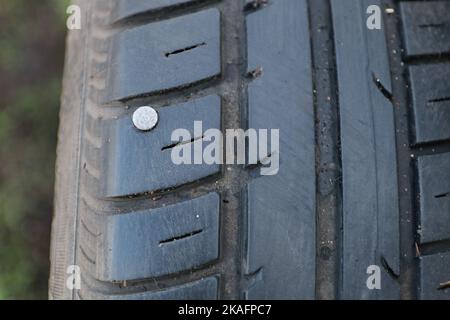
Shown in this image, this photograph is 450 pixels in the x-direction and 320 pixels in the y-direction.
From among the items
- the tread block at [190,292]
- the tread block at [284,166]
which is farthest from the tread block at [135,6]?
the tread block at [190,292]

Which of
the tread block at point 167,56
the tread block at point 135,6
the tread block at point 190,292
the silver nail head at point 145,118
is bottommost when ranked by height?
the tread block at point 190,292

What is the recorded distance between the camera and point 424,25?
93 cm

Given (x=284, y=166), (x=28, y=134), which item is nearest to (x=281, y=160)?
(x=284, y=166)

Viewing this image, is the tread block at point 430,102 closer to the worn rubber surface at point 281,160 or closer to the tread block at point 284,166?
the worn rubber surface at point 281,160

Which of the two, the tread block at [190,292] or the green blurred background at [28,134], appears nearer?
the tread block at [190,292]

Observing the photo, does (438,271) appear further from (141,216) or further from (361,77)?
(141,216)

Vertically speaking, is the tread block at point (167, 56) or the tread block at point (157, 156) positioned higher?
the tread block at point (167, 56)

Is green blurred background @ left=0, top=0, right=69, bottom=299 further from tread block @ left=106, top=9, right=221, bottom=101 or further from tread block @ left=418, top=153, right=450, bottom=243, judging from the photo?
tread block @ left=418, top=153, right=450, bottom=243

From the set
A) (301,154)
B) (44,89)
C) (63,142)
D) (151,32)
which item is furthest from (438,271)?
(44,89)

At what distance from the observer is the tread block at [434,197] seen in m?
0.88

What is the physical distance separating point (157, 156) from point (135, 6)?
0.22 metres

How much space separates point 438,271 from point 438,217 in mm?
69

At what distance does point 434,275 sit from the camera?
877 mm

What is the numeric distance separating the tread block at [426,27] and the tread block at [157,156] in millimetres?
A: 274
